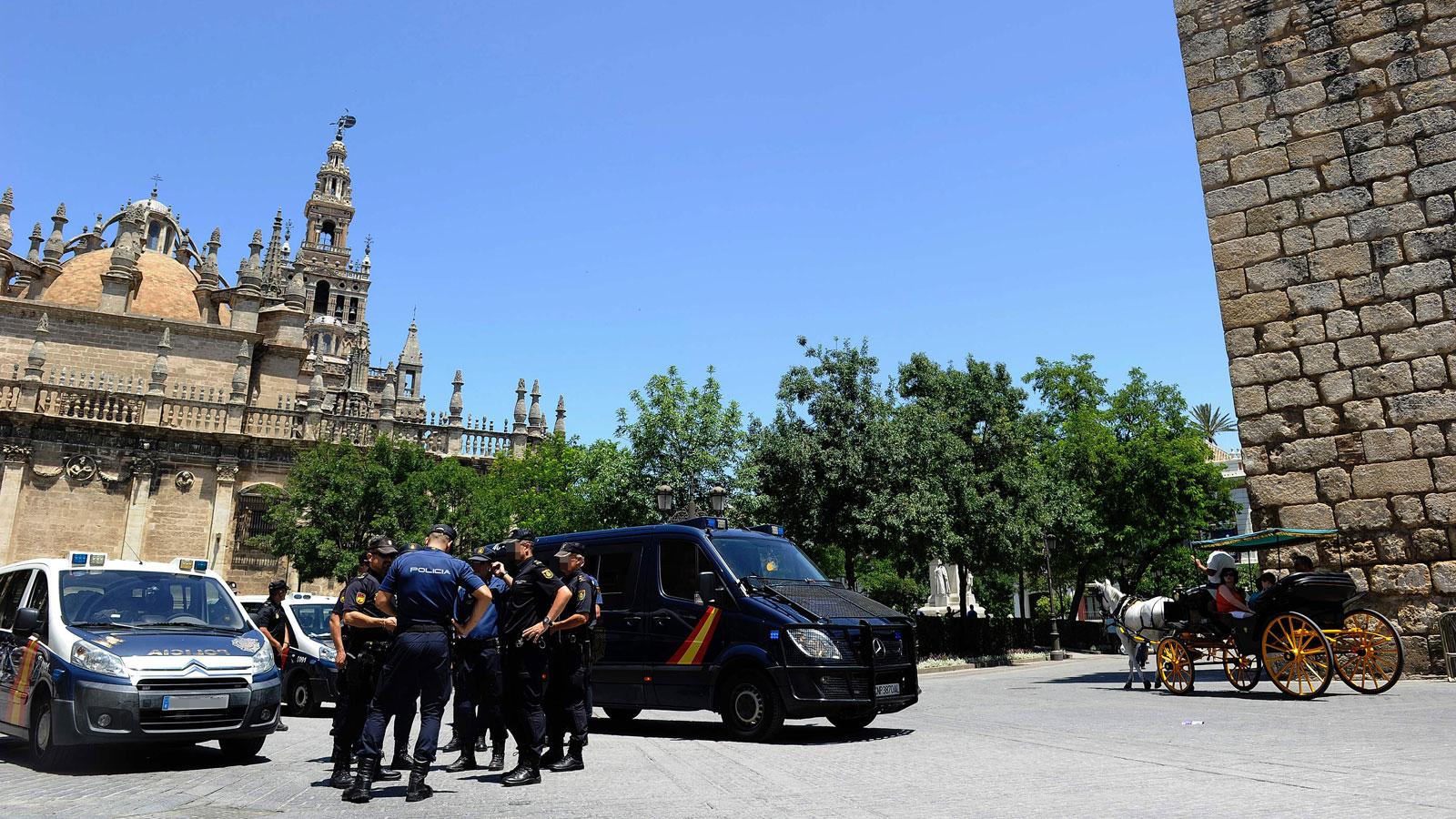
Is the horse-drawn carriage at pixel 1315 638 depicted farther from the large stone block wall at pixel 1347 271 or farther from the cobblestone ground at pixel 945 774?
the large stone block wall at pixel 1347 271

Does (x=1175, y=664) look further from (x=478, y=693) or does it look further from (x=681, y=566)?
(x=478, y=693)

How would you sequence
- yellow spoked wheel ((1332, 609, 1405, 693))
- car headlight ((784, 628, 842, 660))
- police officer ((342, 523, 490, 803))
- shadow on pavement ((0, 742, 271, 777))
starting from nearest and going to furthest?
police officer ((342, 523, 490, 803)) → shadow on pavement ((0, 742, 271, 777)) → car headlight ((784, 628, 842, 660)) → yellow spoked wheel ((1332, 609, 1405, 693))

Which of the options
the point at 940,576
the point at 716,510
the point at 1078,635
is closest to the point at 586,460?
the point at 716,510

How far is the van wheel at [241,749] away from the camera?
782 centimetres

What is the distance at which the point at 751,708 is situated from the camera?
8.97 m

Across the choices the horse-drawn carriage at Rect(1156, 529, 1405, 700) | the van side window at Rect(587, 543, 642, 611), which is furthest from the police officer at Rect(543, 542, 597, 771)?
the horse-drawn carriage at Rect(1156, 529, 1405, 700)

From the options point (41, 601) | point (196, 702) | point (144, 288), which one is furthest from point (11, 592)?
point (144, 288)

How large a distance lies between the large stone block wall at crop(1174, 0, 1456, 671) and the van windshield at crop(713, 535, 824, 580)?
21.3ft

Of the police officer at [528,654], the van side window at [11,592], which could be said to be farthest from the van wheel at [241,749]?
the police officer at [528,654]

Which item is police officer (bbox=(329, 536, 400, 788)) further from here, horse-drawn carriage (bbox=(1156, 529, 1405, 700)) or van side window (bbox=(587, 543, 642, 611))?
horse-drawn carriage (bbox=(1156, 529, 1405, 700))

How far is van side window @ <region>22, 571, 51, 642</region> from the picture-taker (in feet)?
24.9

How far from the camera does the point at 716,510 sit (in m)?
18.0

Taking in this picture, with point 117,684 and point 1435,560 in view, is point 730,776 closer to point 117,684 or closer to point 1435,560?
point 117,684

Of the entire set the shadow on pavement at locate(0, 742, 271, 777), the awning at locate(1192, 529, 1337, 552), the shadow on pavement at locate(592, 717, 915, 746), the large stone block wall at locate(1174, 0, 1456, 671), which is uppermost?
the large stone block wall at locate(1174, 0, 1456, 671)
